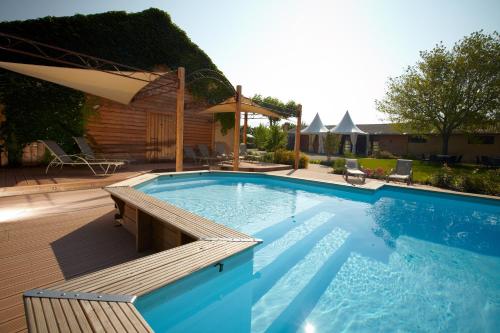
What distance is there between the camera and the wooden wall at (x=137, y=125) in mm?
10047

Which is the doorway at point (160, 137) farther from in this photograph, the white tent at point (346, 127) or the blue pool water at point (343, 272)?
the white tent at point (346, 127)

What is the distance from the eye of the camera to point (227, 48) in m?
11.2

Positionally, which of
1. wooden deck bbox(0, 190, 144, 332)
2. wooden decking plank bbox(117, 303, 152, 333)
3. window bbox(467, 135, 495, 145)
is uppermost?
window bbox(467, 135, 495, 145)

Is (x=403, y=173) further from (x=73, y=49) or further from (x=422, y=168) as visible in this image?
(x=73, y=49)

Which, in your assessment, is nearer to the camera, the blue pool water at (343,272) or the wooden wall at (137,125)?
the blue pool water at (343,272)

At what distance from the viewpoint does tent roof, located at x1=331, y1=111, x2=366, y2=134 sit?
72.0 ft

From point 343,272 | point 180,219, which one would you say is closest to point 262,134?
point 343,272

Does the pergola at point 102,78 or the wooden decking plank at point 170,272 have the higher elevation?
the pergola at point 102,78

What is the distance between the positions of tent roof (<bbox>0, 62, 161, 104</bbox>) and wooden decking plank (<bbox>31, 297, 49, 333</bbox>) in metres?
5.99

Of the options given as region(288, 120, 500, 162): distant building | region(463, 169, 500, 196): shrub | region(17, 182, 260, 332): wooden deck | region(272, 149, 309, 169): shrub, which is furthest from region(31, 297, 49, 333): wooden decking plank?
region(288, 120, 500, 162): distant building

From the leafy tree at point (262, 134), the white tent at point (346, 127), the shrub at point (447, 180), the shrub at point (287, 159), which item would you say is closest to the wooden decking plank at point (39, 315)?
the shrub at point (447, 180)

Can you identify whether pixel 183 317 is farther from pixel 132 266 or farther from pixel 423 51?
pixel 423 51

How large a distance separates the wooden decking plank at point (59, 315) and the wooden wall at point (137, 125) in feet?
29.0

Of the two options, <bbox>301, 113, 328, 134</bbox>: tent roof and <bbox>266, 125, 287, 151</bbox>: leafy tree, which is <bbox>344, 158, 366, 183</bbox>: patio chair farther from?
<bbox>301, 113, 328, 134</bbox>: tent roof
